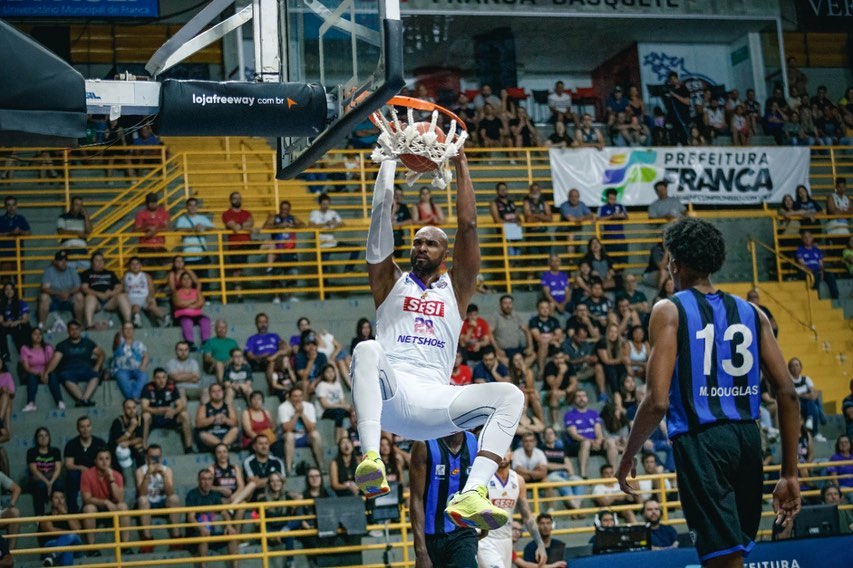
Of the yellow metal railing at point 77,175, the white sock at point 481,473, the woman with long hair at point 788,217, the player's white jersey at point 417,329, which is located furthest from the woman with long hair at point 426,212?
the white sock at point 481,473

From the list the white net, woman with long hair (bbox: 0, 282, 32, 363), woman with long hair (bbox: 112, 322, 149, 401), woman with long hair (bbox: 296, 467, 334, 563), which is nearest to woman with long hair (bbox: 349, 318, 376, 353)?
woman with long hair (bbox: 296, 467, 334, 563)

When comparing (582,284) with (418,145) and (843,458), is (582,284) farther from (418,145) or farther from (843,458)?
(418,145)

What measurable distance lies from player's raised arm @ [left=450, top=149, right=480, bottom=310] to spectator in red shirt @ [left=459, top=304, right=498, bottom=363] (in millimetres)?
10078

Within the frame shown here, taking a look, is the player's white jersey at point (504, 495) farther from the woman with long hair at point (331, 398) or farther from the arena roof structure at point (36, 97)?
the arena roof structure at point (36, 97)

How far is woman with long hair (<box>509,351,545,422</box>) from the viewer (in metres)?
17.6

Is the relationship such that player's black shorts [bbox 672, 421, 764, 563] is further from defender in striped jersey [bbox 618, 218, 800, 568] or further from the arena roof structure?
the arena roof structure

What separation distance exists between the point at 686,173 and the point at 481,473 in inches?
673

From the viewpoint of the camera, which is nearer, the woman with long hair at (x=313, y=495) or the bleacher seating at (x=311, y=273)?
the woman with long hair at (x=313, y=495)

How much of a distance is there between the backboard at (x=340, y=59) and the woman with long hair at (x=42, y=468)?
25.4ft

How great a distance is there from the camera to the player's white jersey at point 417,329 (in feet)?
25.3

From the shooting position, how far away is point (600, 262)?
20.7 meters

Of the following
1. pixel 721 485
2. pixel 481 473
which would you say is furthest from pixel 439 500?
pixel 721 485

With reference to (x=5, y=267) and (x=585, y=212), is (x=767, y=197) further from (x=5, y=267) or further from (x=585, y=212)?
(x=5, y=267)

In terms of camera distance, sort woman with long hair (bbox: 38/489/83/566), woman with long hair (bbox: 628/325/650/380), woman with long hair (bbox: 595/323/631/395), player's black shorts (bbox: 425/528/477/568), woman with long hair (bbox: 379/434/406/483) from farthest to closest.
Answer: woman with long hair (bbox: 628/325/650/380), woman with long hair (bbox: 595/323/631/395), woman with long hair (bbox: 379/434/406/483), woman with long hair (bbox: 38/489/83/566), player's black shorts (bbox: 425/528/477/568)
